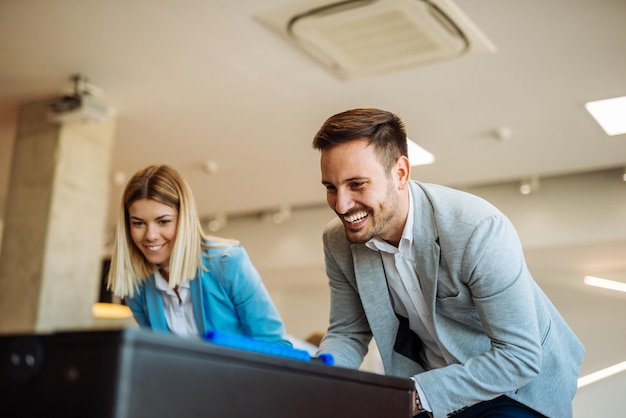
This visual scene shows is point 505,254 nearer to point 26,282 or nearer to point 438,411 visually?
point 438,411

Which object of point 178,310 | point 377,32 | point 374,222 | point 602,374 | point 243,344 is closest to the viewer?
point 243,344

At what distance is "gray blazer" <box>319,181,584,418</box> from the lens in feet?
5.03

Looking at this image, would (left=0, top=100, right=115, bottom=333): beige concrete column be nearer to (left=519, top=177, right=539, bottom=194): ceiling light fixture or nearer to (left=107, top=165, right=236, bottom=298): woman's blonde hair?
(left=107, top=165, right=236, bottom=298): woman's blonde hair

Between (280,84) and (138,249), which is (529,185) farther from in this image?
(138,249)

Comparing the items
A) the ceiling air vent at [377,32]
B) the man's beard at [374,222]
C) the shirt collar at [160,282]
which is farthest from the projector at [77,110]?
the man's beard at [374,222]

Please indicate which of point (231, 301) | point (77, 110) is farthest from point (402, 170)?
point (77, 110)

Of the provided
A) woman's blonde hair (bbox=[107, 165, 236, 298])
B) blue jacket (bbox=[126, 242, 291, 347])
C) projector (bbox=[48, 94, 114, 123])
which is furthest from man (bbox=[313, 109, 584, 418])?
projector (bbox=[48, 94, 114, 123])

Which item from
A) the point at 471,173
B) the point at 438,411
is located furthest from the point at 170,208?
the point at 471,173

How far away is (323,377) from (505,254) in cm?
64

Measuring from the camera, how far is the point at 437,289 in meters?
1.67

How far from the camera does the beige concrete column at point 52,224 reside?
424cm

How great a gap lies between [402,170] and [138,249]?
2.94 feet

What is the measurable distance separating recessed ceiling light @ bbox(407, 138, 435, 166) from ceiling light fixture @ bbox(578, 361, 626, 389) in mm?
3415

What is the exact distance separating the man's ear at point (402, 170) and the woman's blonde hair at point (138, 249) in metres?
0.65
